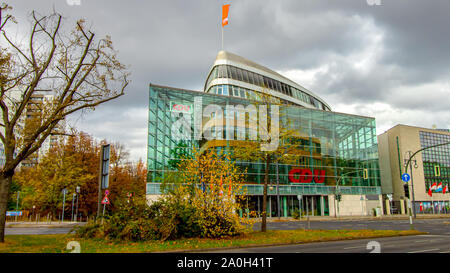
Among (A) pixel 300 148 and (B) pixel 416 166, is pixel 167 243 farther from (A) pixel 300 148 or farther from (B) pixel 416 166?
(B) pixel 416 166

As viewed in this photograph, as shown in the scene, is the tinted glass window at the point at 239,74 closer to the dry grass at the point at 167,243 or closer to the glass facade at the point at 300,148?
the glass facade at the point at 300,148

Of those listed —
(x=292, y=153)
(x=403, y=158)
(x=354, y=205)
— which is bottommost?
(x=354, y=205)

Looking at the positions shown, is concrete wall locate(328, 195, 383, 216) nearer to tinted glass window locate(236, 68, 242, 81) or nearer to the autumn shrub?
tinted glass window locate(236, 68, 242, 81)

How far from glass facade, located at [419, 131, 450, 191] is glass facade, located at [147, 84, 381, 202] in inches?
709

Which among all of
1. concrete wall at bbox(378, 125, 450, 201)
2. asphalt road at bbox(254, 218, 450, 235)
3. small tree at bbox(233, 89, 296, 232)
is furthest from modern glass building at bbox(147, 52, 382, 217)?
small tree at bbox(233, 89, 296, 232)

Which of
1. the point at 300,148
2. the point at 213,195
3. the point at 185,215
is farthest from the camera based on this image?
the point at 300,148

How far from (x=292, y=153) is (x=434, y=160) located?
4271 centimetres

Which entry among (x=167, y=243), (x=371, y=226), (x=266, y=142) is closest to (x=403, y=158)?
(x=371, y=226)

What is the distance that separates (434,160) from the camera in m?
66.1

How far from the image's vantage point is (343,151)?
2064 inches

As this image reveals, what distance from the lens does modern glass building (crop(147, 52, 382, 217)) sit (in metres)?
41.0
